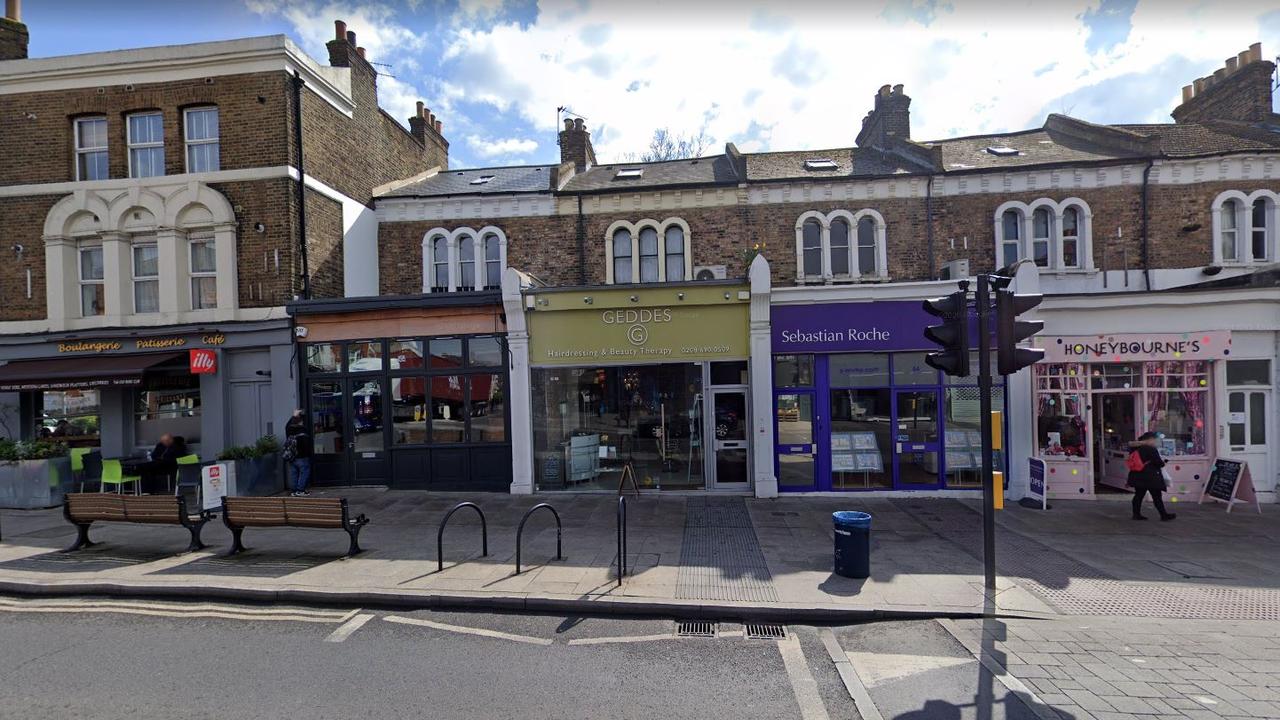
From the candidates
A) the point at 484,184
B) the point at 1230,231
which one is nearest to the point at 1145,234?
the point at 1230,231

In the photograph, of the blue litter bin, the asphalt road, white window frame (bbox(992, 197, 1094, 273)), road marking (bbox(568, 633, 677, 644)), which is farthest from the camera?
white window frame (bbox(992, 197, 1094, 273))

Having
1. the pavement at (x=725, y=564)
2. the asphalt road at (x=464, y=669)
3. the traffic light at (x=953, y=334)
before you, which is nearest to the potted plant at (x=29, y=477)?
the pavement at (x=725, y=564)

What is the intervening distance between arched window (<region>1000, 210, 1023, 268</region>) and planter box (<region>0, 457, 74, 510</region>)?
72.6 feet

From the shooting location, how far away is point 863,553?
21.4ft

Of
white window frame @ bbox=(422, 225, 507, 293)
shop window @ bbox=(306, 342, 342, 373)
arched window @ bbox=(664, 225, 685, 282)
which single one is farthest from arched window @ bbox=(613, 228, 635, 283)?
shop window @ bbox=(306, 342, 342, 373)

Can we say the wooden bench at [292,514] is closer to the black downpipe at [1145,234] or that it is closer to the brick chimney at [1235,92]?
the black downpipe at [1145,234]

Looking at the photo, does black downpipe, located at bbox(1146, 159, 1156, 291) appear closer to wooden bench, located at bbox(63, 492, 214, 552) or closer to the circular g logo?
the circular g logo

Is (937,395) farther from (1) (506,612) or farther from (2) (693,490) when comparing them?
(1) (506,612)

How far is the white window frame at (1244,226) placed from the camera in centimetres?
1327

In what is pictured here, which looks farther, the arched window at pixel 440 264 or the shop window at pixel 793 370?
the arched window at pixel 440 264

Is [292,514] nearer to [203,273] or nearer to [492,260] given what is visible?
[203,273]

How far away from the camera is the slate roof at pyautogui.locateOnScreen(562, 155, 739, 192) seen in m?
14.7

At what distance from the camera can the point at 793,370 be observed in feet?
36.9

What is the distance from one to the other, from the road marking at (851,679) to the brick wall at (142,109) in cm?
1412
